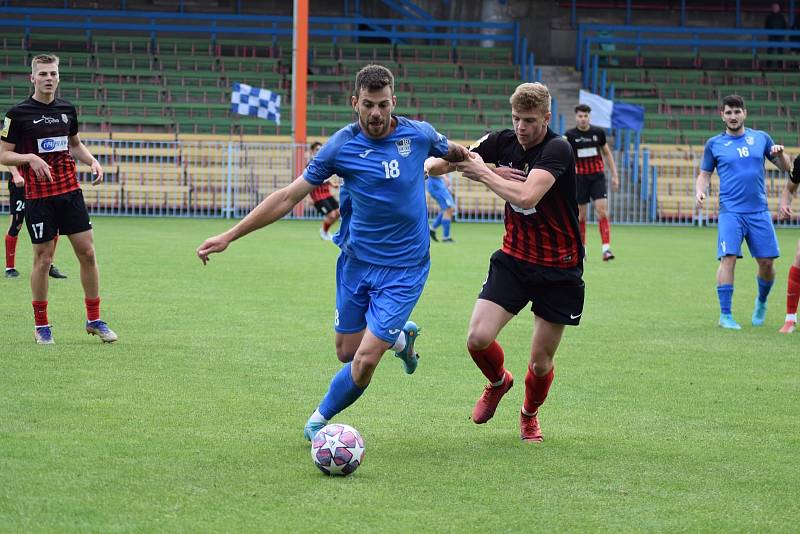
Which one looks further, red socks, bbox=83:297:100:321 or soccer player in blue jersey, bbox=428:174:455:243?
soccer player in blue jersey, bbox=428:174:455:243

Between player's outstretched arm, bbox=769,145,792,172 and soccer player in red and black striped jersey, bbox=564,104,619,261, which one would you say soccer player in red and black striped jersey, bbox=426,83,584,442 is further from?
soccer player in red and black striped jersey, bbox=564,104,619,261

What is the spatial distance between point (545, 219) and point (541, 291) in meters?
0.41

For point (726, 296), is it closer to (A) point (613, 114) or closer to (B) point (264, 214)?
(B) point (264, 214)

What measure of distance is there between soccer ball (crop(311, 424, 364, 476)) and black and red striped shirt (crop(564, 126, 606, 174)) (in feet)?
43.0

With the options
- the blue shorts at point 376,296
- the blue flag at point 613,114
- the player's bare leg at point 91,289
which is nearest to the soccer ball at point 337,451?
the blue shorts at point 376,296

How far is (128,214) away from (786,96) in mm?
19370

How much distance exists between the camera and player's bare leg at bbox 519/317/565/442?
622 centimetres

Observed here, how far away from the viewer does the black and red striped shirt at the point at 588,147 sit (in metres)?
17.8

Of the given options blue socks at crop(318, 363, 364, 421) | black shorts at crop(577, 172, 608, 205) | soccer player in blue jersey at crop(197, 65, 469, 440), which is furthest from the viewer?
black shorts at crop(577, 172, 608, 205)

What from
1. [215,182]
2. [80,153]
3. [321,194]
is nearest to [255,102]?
[215,182]

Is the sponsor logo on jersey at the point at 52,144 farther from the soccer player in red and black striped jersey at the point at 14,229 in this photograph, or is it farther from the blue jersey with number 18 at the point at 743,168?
the blue jersey with number 18 at the point at 743,168

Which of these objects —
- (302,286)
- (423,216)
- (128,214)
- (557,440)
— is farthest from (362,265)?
(128,214)

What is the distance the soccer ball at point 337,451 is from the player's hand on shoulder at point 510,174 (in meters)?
1.64

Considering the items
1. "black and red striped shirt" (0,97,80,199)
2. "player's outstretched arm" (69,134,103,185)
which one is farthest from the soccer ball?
"player's outstretched arm" (69,134,103,185)
